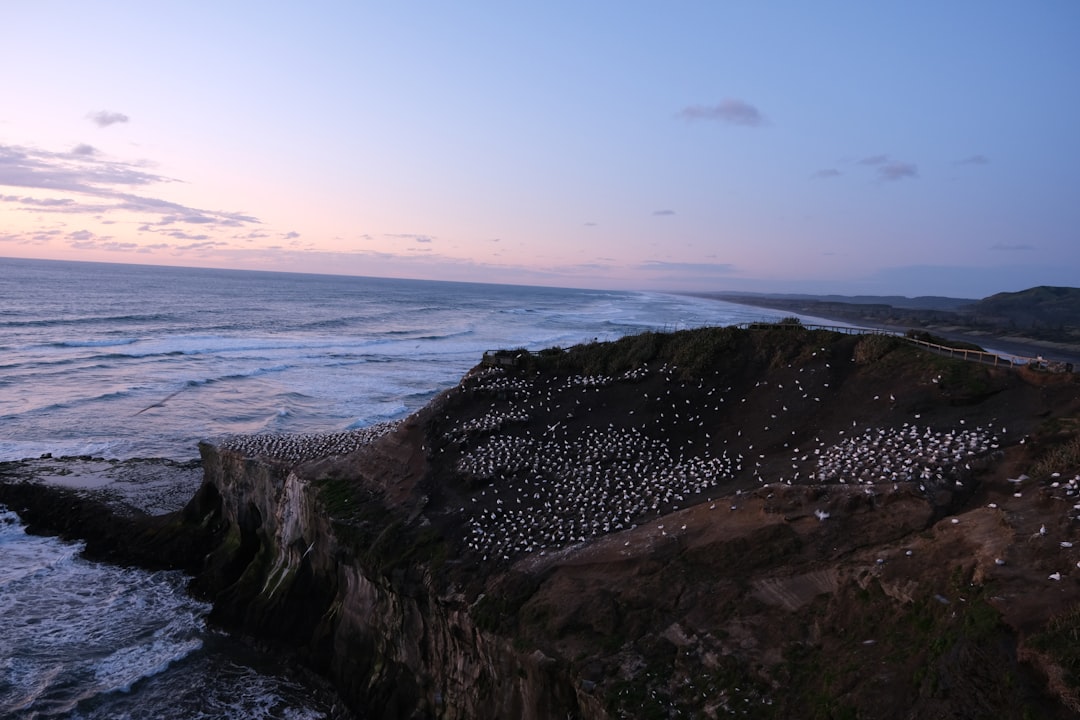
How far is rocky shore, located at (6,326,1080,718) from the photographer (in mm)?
11117

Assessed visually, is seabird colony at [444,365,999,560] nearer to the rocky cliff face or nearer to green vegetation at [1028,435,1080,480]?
green vegetation at [1028,435,1080,480]

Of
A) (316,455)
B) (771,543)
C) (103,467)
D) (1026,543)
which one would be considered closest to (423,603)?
(771,543)

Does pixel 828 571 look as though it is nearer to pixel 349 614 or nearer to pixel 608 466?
pixel 608 466

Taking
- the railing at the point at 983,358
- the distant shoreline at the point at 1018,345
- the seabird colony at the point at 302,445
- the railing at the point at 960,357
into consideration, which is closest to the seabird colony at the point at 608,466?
the railing at the point at 960,357

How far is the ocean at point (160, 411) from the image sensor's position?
19.3 metres

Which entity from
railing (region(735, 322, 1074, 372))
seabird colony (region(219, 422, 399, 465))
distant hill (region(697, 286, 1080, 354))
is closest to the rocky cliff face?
seabird colony (region(219, 422, 399, 465))

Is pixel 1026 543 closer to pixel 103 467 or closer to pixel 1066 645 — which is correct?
pixel 1066 645

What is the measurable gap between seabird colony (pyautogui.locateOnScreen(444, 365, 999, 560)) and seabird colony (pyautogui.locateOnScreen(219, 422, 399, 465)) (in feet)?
14.2

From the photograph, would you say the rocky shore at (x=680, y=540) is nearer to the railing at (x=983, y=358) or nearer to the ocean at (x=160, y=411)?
the railing at (x=983, y=358)

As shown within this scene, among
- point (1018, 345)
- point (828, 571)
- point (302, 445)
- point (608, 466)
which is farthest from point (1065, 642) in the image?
point (1018, 345)

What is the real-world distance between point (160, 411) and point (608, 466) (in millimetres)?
38056

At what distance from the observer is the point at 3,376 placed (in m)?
52.0

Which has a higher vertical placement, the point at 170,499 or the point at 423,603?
the point at 423,603

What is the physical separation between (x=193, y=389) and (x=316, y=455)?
108 feet
